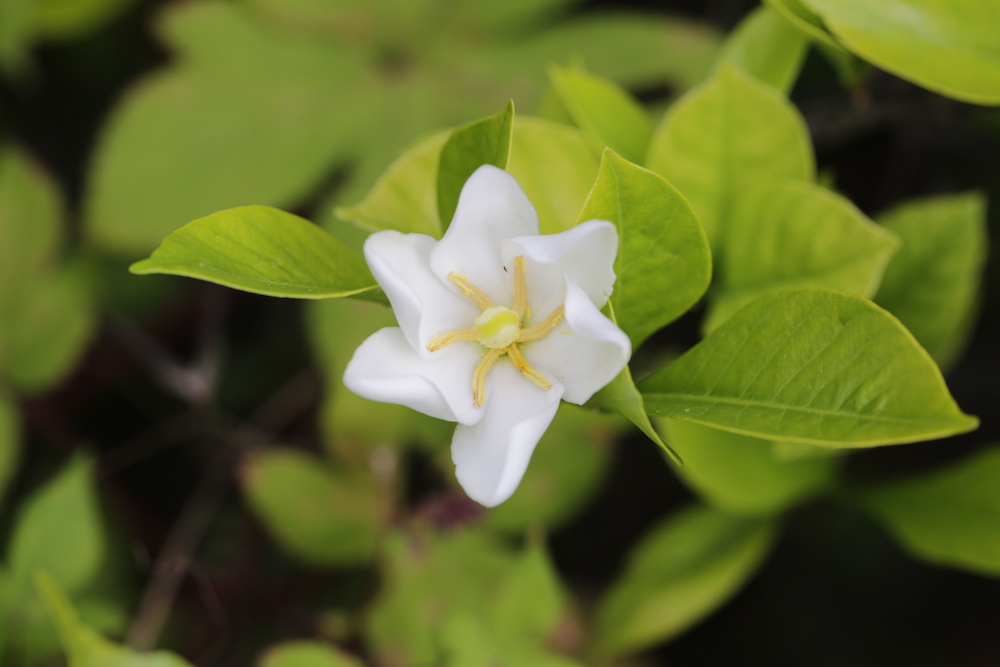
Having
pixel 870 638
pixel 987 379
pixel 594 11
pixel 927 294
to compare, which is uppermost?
pixel 594 11

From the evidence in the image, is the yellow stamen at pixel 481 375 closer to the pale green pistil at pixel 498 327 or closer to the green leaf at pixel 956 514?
the pale green pistil at pixel 498 327

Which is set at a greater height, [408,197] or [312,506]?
[408,197]

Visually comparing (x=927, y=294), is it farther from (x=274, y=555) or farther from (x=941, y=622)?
(x=274, y=555)

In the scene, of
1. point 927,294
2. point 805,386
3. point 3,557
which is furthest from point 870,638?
point 3,557

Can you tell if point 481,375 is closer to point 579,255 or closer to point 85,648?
point 579,255

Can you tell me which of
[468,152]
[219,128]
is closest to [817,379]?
[468,152]

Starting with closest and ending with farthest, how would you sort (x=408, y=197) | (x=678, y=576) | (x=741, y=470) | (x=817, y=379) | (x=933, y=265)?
1. (x=817, y=379)
2. (x=408, y=197)
3. (x=933, y=265)
4. (x=741, y=470)
5. (x=678, y=576)
